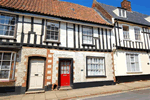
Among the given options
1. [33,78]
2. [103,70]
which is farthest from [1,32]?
[103,70]

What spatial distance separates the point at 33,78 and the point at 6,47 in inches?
112

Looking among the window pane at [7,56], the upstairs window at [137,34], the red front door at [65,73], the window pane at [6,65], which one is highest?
the upstairs window at [137,34]

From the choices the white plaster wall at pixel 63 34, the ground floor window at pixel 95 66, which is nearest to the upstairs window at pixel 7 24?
the white plaster wall at pixel 63 34

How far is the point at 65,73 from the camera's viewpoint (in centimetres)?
783

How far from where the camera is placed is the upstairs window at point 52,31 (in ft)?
25.3

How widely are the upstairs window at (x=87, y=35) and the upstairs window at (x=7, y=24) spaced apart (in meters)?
5.86

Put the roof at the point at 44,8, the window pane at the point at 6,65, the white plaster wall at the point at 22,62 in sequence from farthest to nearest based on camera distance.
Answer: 1. the roof at the point at 44,8
2. the white plaster wall at the point at 22,62
3. the window pane at the point at 6,65

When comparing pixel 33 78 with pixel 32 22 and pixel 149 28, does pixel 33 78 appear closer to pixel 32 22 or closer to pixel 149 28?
pixel 32 22

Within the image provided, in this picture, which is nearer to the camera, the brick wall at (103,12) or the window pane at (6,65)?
the window pane at (6,65)

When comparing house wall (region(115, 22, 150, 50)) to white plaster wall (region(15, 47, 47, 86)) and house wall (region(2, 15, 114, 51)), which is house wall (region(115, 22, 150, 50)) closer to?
house wall (region(2, 15, 114, 51))

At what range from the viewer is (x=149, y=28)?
11.9m

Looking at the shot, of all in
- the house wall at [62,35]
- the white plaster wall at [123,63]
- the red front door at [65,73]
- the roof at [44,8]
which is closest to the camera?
the house wall at [62,35]

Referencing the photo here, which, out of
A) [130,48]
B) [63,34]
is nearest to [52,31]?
[63,34]

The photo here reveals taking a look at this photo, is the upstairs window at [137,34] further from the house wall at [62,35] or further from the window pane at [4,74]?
the window pane at [4,74]
